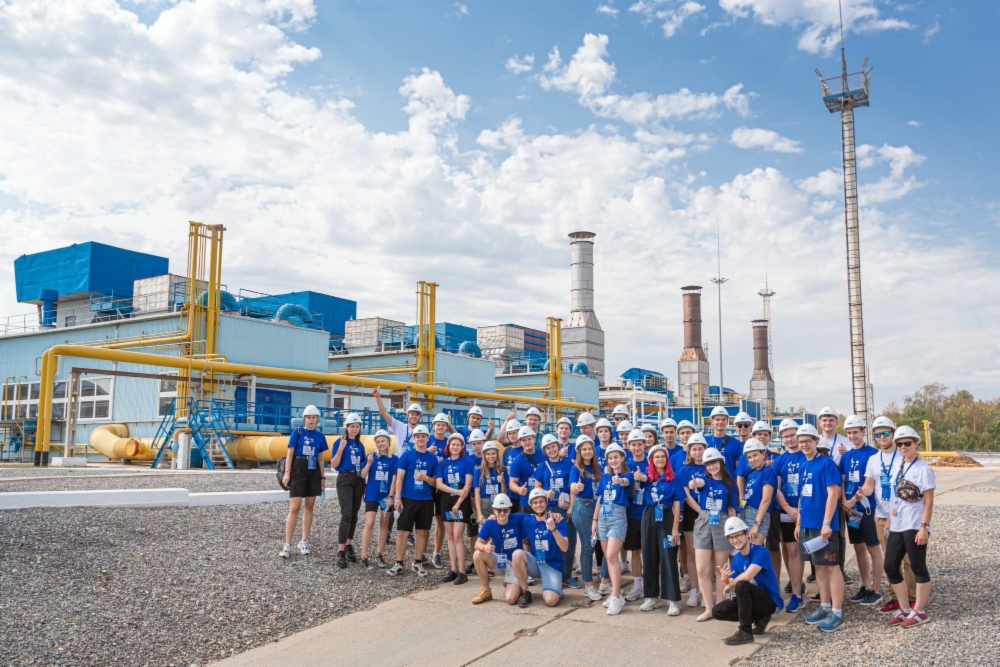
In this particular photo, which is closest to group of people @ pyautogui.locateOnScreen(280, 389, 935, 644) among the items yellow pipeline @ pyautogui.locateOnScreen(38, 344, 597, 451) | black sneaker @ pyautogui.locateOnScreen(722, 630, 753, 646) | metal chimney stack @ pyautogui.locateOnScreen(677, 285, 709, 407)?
black sneaker @ pyautogui.locateOnScreen(722, 630, 753, 646)

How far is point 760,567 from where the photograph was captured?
6.73 meters

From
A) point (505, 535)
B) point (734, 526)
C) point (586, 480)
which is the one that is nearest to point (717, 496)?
point (734, 526)

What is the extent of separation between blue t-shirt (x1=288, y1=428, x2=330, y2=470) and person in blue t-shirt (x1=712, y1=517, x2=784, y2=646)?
513 cm

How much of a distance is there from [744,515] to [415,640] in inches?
130

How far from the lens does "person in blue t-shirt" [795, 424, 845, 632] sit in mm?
6863

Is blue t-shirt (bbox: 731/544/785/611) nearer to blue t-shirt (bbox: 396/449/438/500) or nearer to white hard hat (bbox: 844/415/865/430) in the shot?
white hard hat (bbox: 844/415/865/430)

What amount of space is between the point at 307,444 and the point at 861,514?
6253 mm

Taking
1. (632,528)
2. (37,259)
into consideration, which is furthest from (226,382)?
(632,528)

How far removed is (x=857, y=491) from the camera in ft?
24.3

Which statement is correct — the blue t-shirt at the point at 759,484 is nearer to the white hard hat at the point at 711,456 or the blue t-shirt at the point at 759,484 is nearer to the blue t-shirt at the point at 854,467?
the white hard hat at the point at 711,456

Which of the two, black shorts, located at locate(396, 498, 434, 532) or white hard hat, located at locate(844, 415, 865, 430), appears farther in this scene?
black shorts, located at locate(396, 498, 434, 532)

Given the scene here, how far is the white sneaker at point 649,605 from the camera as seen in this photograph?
25.5 ft

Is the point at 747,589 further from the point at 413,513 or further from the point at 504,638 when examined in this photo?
the point at 413,513

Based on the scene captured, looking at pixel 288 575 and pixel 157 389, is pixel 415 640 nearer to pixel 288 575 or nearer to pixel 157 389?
→ pixel 288 575
